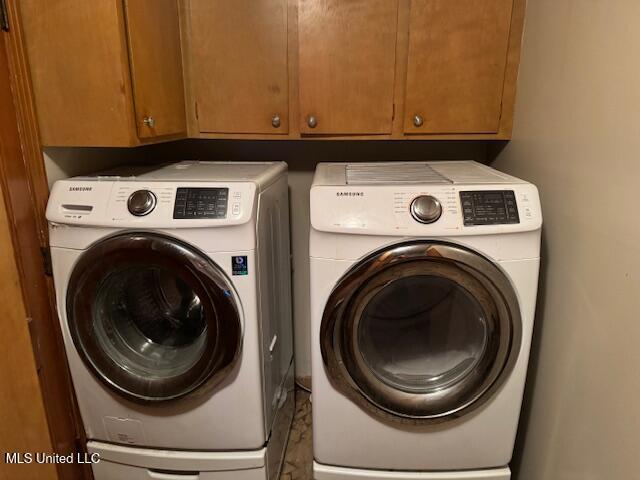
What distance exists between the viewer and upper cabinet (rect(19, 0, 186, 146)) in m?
1.19

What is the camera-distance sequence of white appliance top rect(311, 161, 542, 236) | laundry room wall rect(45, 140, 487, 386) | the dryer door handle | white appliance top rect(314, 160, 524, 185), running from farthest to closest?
laundry room wall rect(45, 140, 487, 386) < the dryer door handle < white appliance top rect(314, 160, 524, 185) < white appliance top rect(311, 161, 542, 236)

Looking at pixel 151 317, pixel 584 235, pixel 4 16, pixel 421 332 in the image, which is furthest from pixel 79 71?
pixel 584 235

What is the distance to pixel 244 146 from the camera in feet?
6.45

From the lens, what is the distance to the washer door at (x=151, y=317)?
120 cm

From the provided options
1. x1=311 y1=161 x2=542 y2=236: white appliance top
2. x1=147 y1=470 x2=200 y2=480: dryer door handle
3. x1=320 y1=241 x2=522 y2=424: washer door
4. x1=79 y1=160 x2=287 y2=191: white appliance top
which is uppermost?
x1=79 y1=160 x2=287 y2=191: white appliance top

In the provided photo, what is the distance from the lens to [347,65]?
1.55 metres

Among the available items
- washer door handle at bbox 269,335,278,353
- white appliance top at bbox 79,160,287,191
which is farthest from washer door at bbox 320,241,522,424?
white appliance top at bbox 79,160,287,191

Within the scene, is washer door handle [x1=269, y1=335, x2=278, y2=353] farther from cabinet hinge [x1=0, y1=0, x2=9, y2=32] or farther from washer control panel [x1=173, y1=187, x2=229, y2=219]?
cabinet hinge [x1=0, y1=0, x2=9, y2=32]

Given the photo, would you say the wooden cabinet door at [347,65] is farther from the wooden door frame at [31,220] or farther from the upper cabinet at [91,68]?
the wooden door frame at [31,220]

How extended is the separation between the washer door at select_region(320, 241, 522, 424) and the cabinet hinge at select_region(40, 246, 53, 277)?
86 cm

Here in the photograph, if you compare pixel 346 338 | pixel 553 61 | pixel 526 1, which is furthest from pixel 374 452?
pixel 526 1

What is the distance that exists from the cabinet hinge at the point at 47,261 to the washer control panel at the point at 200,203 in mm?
455

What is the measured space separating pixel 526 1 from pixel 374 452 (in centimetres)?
159

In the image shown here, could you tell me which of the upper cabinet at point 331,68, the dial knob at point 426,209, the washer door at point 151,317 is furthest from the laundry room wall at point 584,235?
the washer door at point 151,317
